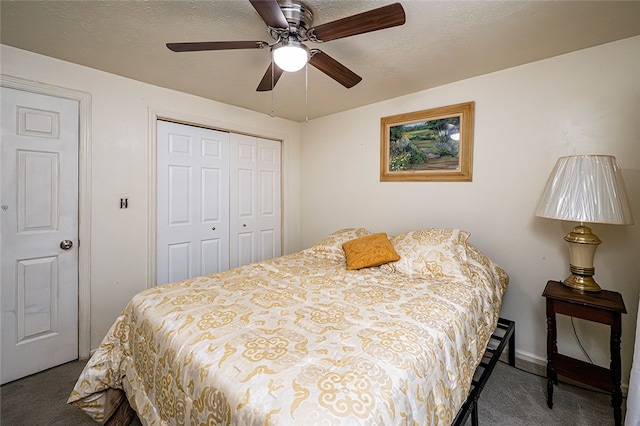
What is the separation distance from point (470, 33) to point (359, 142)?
1.60 m

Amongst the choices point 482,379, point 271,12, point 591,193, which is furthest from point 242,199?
point 591,193

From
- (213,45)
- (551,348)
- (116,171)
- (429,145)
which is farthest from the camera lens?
(429,145)

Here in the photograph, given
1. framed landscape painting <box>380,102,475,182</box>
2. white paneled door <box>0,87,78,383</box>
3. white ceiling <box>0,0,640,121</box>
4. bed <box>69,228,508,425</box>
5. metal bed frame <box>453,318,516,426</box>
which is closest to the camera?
bed <box>69,228,508,425</box>

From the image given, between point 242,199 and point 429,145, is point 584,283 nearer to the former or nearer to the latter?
point 429,145

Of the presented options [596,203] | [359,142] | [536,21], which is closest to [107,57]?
[359,142]

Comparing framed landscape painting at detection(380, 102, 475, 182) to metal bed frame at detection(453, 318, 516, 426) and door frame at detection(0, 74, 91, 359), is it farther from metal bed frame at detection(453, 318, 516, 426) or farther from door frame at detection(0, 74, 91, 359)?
door frame at detection(0, 74, 91, 359)

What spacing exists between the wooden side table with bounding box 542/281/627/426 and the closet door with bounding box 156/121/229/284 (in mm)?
2952

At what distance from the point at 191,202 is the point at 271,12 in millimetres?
2184

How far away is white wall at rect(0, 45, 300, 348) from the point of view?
7.47 feet

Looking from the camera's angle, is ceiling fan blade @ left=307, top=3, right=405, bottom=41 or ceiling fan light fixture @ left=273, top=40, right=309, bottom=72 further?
ceiling fan light fixture @ left=273, top=40, right=309, bottom=72

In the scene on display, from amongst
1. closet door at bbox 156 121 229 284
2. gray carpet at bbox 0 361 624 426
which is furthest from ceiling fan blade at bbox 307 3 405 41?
gray carpet at bbox 0 361 624 426

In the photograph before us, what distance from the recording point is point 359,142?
Answer: 3246mm

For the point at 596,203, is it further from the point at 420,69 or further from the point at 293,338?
the point at 293,338

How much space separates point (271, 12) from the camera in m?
1.21
